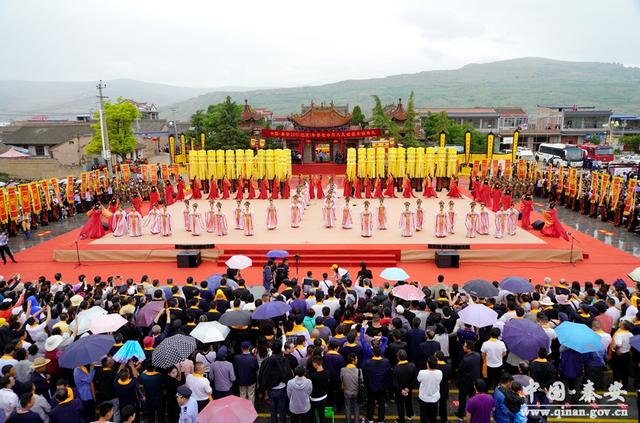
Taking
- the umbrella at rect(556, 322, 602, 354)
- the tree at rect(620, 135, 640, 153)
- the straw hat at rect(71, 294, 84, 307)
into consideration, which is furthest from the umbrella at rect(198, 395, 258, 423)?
the tree at rect(620, 135, 640, 153)

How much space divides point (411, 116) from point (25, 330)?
3642 centimetres

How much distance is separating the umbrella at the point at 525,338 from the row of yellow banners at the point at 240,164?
56.6 feet

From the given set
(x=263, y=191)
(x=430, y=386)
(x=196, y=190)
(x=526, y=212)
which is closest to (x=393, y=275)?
(x=430, y=386)

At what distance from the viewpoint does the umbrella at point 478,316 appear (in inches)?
249

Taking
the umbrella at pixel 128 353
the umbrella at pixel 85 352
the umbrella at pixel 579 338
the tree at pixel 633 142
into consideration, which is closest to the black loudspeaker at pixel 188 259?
the umbrella at pixel 85 352

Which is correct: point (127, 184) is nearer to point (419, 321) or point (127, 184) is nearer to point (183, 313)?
point (183, 313)

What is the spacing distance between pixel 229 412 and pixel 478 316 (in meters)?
3.64

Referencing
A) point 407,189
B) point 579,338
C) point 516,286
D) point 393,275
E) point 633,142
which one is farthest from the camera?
point 633,142

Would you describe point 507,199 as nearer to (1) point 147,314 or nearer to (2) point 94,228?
(1) point 147,314

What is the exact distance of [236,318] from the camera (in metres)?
6.72

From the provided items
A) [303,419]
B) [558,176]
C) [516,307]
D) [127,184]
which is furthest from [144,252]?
[558,176]

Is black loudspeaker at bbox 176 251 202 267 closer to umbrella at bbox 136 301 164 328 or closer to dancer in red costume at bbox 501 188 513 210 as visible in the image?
umbrella at bbox 136 301 164 328

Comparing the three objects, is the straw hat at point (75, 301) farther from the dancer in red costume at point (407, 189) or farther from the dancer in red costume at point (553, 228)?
the dancer in red costume at point (407, 189)

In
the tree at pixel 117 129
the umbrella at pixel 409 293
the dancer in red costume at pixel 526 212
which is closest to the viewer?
the umbrella at pixel 409 293
